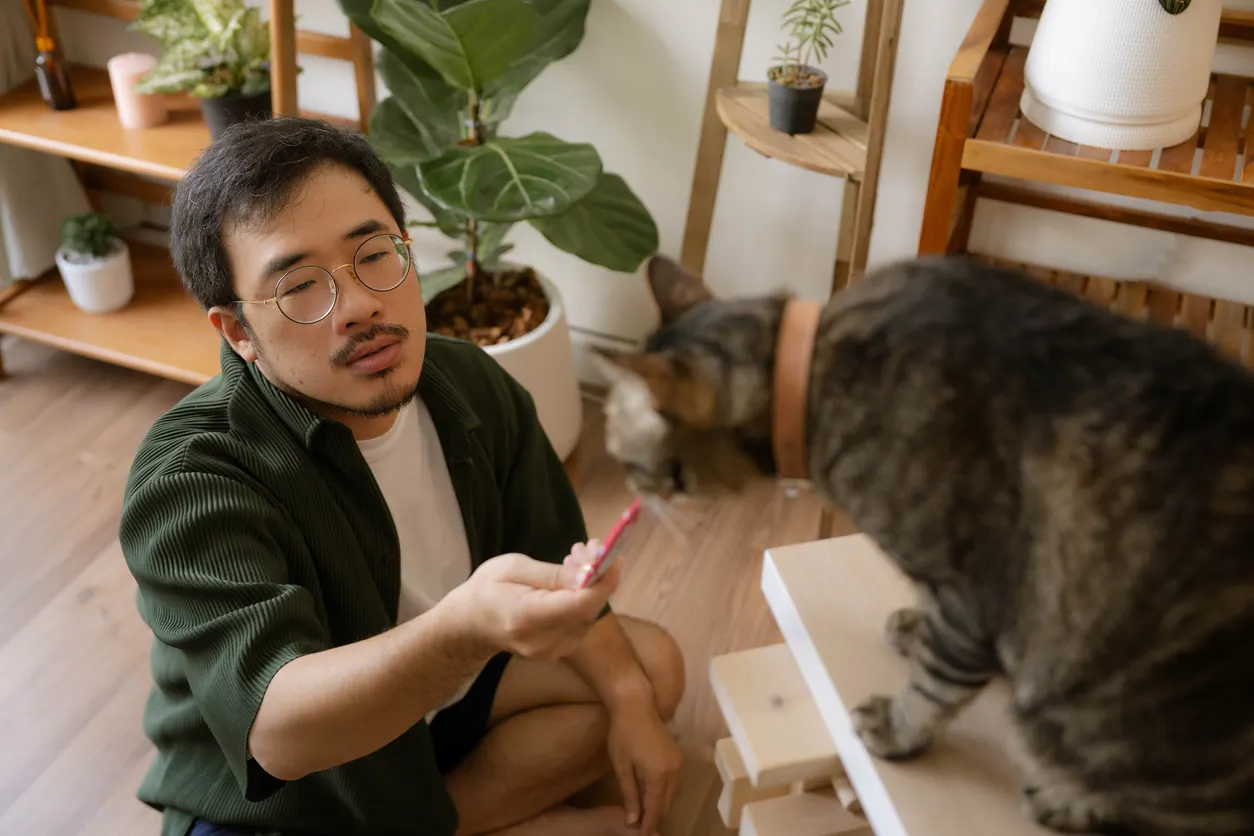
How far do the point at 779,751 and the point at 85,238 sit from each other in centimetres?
178

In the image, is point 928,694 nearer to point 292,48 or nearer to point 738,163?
point 738,163

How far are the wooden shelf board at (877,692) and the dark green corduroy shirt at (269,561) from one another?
38cm

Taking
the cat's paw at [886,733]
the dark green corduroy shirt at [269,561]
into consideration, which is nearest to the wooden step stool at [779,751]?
the cat's paw at [886,733]

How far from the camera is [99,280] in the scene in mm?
2109

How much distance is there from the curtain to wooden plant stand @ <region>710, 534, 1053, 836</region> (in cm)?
186

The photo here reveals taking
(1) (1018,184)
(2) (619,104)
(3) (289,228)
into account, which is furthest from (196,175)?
(1) (1018,184)

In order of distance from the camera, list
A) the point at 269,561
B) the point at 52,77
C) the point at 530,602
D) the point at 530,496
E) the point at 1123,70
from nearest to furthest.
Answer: the point at 530,602 → the point at 269,561 → the point at 1123,70 → the point at 530,496 → the point at 52,77

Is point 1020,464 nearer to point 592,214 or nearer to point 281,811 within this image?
point 281,811

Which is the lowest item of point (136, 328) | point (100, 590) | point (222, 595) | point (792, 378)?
point (100, 590)

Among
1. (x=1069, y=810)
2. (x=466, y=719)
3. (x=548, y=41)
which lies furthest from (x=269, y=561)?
(x=548, y=41)

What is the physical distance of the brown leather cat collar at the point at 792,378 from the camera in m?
0.79

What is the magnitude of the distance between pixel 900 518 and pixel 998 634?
124 mm

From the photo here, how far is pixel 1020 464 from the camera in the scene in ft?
2.38

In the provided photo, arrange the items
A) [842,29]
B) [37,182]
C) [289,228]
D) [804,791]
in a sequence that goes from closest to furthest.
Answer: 1. [289,228]
2. [804,791]
3. [842,29]
4. [37,182]
